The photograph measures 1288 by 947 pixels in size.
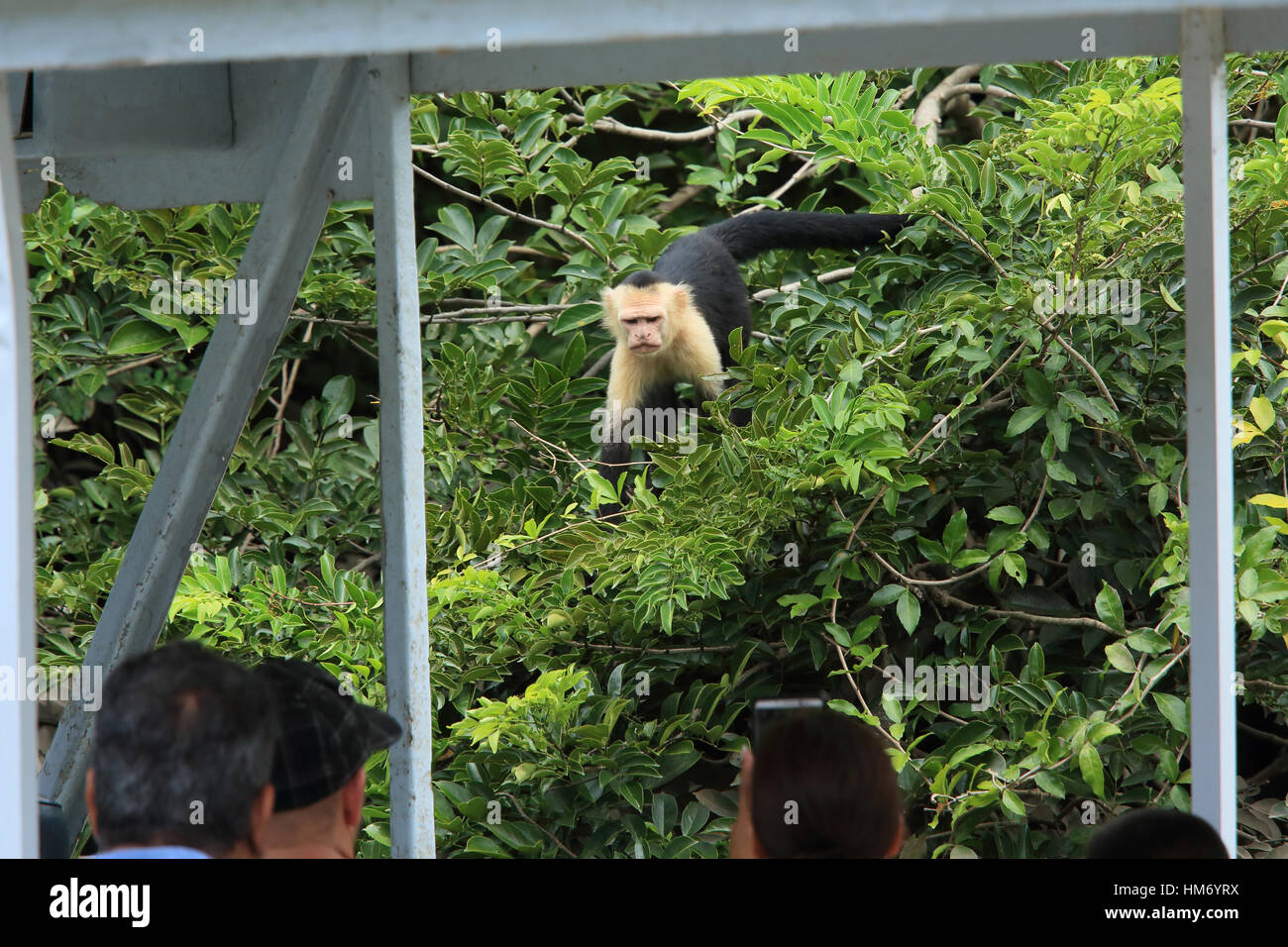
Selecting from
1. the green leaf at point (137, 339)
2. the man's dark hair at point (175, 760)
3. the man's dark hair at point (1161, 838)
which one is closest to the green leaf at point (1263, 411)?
the man's dark hair at point (1161, 838)

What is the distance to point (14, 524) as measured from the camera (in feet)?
3.93

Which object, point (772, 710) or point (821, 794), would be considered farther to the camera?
point (772, 710)

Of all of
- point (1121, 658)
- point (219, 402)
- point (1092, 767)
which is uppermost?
point (219, 402)

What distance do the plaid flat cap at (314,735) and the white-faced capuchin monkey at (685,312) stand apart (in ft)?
6.41

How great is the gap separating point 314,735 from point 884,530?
5.47 feet

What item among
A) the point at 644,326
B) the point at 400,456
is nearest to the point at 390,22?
the point at 400,456

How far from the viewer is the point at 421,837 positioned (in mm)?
1753

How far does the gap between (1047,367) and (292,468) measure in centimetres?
222

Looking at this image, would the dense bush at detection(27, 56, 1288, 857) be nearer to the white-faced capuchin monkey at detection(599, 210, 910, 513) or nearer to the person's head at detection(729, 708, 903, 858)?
the white-faced capuchin monkey at detection(599, 210, 910, 513)

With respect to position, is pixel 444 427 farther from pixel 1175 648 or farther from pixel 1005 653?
pixel 1175 648

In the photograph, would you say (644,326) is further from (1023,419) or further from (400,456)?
(400,456)

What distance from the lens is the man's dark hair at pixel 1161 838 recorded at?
132 cm

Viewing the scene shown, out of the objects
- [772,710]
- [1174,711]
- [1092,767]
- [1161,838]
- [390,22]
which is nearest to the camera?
[390,22]
